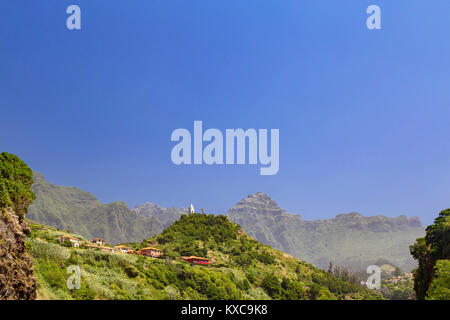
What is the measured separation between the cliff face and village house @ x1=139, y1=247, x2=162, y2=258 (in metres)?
61.2

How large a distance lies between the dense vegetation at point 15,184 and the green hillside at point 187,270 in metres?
5.78

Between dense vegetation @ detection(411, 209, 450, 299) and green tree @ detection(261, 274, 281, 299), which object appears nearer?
dense vegetation @ detection(411, 209, 450, 299)

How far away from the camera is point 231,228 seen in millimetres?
127312

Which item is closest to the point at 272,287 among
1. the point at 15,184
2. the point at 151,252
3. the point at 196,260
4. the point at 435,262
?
the point at 196,260

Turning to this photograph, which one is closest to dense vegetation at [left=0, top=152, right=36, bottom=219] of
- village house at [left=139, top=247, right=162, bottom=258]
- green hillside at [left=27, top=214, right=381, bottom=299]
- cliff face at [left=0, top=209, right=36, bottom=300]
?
cliff face at [left=0, top=209, right=36, bottom=300]

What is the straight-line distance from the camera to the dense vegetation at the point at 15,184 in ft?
90.5

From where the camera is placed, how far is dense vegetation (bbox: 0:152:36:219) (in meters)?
27.6

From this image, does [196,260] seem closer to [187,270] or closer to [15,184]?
[187,270]

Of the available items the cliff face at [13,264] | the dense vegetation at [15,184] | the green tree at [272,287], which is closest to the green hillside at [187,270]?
the green tree at [272,287]

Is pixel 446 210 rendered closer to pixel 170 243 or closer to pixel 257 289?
pixel 257 289

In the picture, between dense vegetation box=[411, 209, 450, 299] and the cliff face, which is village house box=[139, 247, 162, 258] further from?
the cliff face

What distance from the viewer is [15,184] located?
30719 mm
